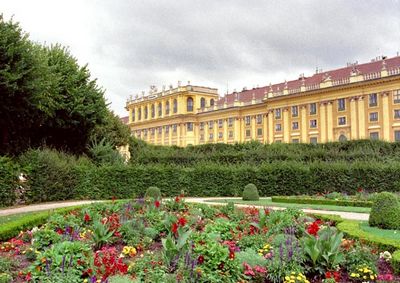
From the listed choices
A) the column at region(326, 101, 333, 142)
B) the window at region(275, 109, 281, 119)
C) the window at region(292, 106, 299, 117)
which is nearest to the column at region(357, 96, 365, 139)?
the column at region(326, 101, 333, 142)

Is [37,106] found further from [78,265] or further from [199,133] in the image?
[199,133]

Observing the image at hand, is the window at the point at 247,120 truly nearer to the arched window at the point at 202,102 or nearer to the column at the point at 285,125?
the column at the point at 285,125

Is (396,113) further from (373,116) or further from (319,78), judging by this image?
(319,78)

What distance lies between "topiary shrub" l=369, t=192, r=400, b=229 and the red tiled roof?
147ft

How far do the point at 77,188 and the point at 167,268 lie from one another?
16.5m

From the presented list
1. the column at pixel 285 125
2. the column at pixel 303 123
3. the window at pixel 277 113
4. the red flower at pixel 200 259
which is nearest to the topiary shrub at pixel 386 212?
the red flower at pixel 200 259

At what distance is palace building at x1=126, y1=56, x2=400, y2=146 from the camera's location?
51781mm

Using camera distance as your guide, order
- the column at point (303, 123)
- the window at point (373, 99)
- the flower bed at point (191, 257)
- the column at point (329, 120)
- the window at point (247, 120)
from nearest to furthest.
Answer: the flower bed at point (191, 257) < the window at point (373, 99) < the column at point (329, 120) < the column at point (303, 123) < the window at point (247, 120)

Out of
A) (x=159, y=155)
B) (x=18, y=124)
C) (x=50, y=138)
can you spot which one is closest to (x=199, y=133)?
(x=159, y=155)

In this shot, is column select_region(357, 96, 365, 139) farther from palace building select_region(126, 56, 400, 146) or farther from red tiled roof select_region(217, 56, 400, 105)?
red tiled roof select_region(217, 56, 400, 105)

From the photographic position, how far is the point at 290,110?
62.5m

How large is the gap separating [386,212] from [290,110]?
173ft

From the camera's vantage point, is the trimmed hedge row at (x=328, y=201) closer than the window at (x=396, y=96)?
Yes

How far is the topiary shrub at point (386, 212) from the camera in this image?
10.5 m
